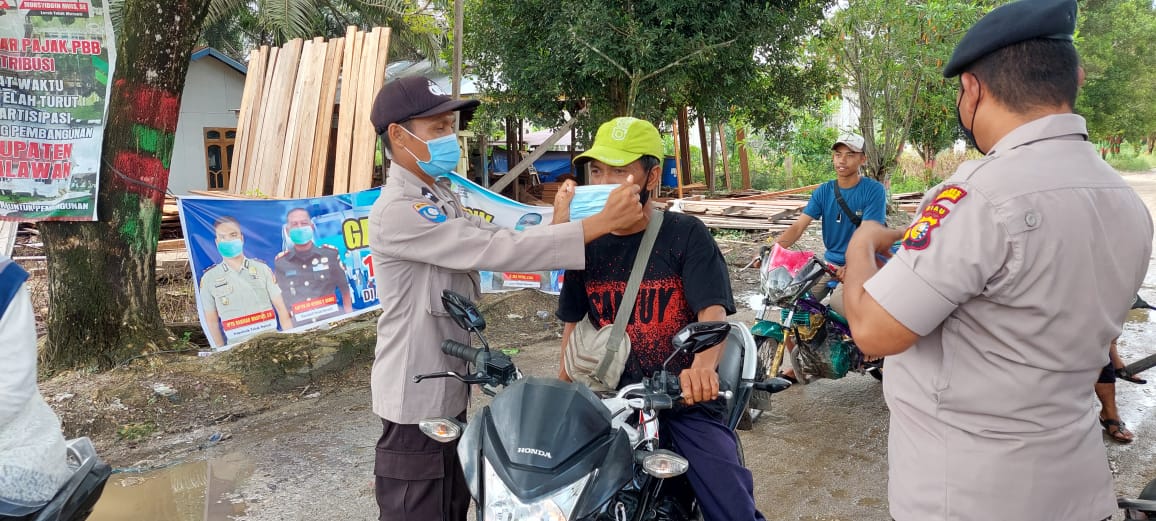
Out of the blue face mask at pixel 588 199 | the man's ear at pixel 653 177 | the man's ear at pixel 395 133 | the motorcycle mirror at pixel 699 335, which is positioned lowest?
the motorcycle mirror at pixel 699 335

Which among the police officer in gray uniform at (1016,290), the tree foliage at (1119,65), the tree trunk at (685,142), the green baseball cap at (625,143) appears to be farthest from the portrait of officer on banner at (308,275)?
the tree foliage at (1119,65)

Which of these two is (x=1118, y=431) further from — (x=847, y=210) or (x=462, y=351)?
(x=462, y=351)

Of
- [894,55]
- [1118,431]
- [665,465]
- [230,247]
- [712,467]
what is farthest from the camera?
[894,55]

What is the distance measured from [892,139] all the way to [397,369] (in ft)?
35.7

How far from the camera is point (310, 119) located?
833 cm

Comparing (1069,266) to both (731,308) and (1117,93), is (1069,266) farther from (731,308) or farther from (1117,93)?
(1117,93)

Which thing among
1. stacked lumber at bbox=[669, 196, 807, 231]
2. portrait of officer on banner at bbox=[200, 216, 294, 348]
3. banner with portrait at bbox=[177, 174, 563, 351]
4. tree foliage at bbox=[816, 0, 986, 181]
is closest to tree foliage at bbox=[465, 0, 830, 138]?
tree foliage at bbox=[816, 0, 986, 181]

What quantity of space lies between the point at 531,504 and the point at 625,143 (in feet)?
4.19

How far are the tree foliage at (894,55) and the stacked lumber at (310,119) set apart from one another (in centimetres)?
596

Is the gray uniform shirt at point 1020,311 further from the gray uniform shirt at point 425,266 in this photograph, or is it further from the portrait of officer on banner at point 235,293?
the portrait of officer on banner at point 235,293

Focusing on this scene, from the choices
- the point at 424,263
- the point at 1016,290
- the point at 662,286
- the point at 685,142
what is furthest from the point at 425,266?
the point at 685,142

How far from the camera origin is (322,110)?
8.32 m

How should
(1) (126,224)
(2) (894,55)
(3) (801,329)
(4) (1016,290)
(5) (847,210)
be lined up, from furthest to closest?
(2) (894,55) → (5) (847,210) → (1) (126,224) → (3) (801,329) → (4) (1016,290)

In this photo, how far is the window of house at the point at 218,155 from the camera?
18.1m
